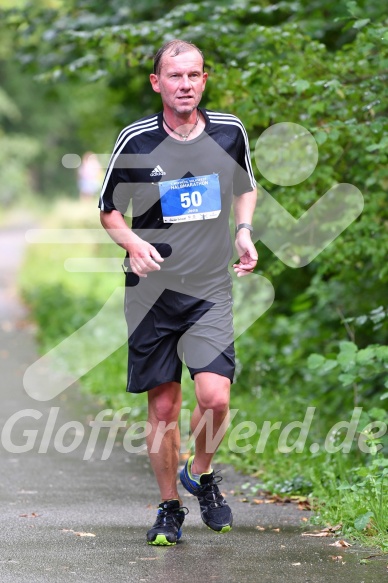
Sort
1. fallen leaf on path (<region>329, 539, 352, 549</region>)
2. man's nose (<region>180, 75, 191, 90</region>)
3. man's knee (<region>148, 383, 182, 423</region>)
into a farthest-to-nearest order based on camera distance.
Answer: man's knee (<region>148, 383, 182, 423</region>) < fallen leaf on path (<region>329, 539, 352, 549</region>) < man's nose (<region>180, 75, 191, 90</region>)

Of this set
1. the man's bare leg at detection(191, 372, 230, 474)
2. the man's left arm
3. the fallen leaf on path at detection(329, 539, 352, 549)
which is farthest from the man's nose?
the fallen leaf on path at detection(329, 539, 352, 549)

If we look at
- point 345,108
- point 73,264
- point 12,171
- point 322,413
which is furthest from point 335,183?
point 12,171

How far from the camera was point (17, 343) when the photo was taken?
1325 cm

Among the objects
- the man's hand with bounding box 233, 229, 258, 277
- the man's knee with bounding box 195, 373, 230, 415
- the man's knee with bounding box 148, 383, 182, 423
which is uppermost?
the man's hand with bounding box 233, 229, 258, 277

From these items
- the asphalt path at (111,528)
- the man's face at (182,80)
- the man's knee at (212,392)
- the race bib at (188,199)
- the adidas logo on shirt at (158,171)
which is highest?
the man's face at (182,80)

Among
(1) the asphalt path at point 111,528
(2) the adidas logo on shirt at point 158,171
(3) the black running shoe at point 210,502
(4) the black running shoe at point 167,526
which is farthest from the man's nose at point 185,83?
(1) the asphalt path at point 111,528

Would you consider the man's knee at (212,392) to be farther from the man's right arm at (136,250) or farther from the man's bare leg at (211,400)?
the man's right arm at (136,250)

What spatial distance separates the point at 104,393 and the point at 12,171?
4494 cm

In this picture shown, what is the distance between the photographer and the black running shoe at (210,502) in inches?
196

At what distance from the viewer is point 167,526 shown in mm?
4926

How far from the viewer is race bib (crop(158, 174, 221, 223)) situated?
4.80m

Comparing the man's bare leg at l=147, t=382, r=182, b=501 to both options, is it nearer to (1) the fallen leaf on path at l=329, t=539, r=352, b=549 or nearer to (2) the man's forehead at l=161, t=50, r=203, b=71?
(1) the fallen leaf on path at l=329, t=539, r=352, b=549

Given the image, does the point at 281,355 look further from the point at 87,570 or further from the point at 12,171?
the point at 12,171

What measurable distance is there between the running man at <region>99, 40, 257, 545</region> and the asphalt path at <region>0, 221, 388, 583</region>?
250 millimetres
